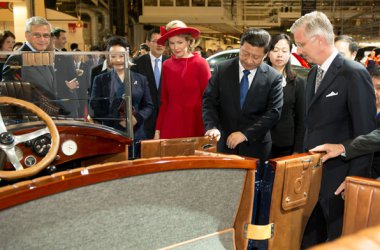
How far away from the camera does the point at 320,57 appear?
2.36 meters

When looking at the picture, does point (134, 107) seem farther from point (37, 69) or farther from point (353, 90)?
point (353, 90)

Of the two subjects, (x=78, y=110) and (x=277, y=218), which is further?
(x=78, y=110)

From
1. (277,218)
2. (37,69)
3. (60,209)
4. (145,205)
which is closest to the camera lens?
(60,209)

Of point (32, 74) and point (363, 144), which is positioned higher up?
point (32, 74)

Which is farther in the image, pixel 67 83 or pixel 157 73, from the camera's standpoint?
pixel 157 73

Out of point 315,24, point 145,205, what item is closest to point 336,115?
point 315,24

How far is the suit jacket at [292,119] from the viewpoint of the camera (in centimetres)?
344

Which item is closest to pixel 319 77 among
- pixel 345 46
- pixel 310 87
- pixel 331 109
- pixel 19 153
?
pixel 310 87

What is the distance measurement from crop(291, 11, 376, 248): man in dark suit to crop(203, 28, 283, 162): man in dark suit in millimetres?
437

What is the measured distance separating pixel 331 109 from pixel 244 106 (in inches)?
27.7

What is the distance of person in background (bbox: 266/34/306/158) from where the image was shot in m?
3.44

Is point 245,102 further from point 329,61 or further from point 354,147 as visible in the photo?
point 354,147

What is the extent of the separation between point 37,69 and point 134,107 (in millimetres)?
1028

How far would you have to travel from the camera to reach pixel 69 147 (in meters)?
2.50
